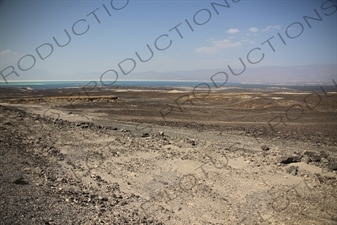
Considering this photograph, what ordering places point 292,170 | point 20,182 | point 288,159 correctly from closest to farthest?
point 20,182 < point 292,170 < point 288,159

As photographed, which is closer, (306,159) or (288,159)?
(288,159)

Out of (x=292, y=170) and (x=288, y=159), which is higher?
(x=292, y=170)

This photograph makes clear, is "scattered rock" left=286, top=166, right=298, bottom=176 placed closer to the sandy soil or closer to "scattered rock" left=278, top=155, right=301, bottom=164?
the sandy soil

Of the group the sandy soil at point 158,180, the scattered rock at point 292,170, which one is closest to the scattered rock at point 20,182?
the sandy soil at point 158,180

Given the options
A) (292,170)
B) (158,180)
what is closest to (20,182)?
(158,180)

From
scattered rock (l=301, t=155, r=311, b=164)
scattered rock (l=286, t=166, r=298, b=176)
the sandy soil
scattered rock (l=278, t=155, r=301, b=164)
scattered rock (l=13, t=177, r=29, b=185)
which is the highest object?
scattered rock (l=13, t=177, r=29, b=185)

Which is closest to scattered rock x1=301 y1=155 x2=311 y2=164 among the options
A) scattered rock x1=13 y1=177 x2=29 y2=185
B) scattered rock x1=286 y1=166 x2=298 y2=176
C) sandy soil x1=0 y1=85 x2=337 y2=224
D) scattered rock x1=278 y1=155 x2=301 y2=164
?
sandy soil x1=0 y1=85 x2=337 y2=224

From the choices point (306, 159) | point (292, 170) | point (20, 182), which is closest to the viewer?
point (20, 182)

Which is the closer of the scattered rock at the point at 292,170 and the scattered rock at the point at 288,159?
the scattered rock at the point at 292,170

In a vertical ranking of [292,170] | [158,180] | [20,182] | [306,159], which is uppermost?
[20,182]

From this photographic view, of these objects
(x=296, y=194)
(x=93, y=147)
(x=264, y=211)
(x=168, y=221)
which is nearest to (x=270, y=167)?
(x=296, y=194)

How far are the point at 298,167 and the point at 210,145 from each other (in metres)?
3.44

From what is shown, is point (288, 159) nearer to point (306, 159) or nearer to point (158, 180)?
point (306, 159)

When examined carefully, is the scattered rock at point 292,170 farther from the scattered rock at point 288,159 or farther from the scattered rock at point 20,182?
the scattered rock at point 20,182
